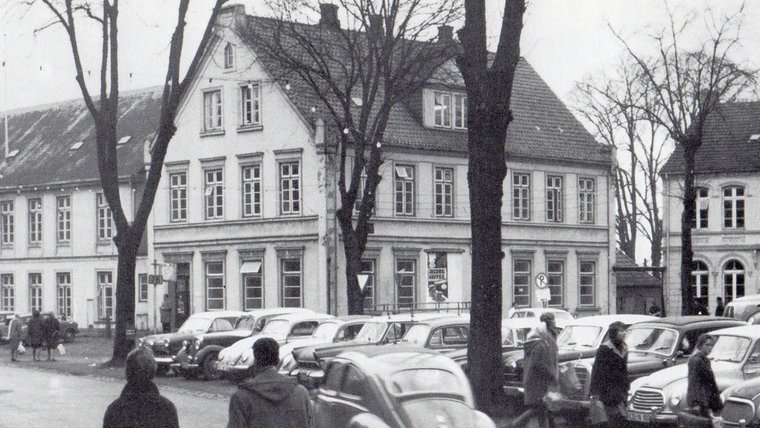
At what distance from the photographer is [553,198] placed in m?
54.1

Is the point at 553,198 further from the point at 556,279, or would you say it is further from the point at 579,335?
the point at 579,335

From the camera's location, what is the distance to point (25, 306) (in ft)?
200

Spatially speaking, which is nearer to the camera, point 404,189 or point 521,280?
point 404,189

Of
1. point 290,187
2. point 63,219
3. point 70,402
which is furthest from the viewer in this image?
point 63,219

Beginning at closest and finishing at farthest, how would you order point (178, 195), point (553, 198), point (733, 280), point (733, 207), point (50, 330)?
point (50, 330), point (178, 195), point (553, 198), point (733, 280), point (733, 207)

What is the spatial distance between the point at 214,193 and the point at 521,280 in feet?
43.5

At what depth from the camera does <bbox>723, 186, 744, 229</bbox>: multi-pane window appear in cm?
6266

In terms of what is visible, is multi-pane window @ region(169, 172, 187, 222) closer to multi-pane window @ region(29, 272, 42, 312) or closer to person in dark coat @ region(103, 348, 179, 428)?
Answer: multi-pane window @ region(29, 272, 42, 312)

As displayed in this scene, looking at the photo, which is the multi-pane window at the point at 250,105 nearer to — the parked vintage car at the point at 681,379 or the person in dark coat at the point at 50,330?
the person in dark coat at the point at 50,330

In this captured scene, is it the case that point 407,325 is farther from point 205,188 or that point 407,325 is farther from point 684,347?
point 205,188

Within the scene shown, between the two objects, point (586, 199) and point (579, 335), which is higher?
point (586, 199)

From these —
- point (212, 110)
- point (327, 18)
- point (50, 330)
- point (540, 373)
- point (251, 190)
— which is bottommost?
point (50, 330)

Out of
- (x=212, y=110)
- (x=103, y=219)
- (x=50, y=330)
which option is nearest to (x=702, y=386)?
(x=50, y=330)

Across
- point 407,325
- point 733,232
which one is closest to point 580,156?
point 733,232
